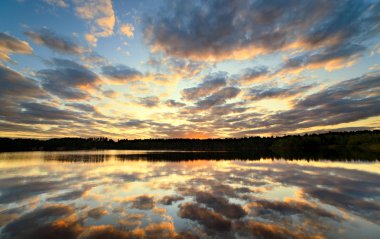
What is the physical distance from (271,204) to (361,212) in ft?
15.7

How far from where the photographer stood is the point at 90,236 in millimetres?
9266

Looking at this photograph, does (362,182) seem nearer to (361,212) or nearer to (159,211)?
(361,212)

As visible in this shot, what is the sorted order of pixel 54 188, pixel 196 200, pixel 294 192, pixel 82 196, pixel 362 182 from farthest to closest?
pixel 362 182 < pixel 54 188 < pixel 294 192 < pixel 82 196 < pixel 196 200

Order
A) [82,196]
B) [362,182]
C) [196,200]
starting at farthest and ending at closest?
[362,182] → [82,196] → [196,200]

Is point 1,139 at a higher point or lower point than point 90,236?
higher

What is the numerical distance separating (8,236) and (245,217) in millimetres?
10557

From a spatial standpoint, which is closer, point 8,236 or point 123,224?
point 8,236

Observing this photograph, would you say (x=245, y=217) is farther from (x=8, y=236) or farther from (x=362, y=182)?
(x=362, y=182)

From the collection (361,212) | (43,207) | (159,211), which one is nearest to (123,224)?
(159,211)

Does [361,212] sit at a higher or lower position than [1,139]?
lower

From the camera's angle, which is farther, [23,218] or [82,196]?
[82,196]

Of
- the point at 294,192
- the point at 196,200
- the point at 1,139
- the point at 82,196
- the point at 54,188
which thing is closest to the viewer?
the point at 196,200

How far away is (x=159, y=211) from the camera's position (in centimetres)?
1307

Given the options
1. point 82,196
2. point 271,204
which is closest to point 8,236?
point 82,196
